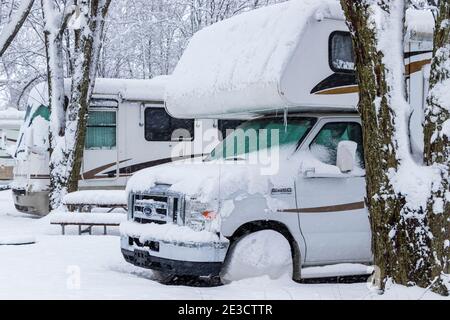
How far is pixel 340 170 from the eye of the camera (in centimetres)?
754

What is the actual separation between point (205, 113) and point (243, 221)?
2422mm

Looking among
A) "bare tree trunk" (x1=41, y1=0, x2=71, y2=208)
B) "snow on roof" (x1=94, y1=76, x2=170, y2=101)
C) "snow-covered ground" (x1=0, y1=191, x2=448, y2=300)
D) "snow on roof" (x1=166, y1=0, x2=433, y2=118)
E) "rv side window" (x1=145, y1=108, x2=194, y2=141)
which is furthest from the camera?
"rv side window" (x1=145, y1=108, x2=194, y2=141)

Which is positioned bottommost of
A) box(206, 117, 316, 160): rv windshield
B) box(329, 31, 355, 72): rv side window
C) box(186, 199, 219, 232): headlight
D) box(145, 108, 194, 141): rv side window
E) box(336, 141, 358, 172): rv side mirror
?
box(186, 199, 219, 232): headlight

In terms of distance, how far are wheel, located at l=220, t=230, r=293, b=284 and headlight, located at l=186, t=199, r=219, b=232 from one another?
1.10ft

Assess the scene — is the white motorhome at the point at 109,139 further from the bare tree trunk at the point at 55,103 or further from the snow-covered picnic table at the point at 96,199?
the snow-covered picnic table at the point at 96,199

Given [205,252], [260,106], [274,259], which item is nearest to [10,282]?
[205,252]

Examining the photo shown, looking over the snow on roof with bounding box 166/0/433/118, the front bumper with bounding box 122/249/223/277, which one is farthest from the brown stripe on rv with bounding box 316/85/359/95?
the front bumper with bounding box 122/249/223/277

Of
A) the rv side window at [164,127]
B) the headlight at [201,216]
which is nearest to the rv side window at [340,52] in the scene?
the headlight at [201,216]

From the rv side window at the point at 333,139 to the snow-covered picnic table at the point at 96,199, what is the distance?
5638mm

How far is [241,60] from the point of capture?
8352mm

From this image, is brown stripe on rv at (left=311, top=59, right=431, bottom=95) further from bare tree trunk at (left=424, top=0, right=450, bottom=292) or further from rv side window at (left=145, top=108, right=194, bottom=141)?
rv side window at (left=145, top=108, right=194, bottom=141)

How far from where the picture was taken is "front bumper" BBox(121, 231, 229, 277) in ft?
22.9

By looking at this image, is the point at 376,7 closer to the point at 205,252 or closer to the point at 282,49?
the point at 282,49
